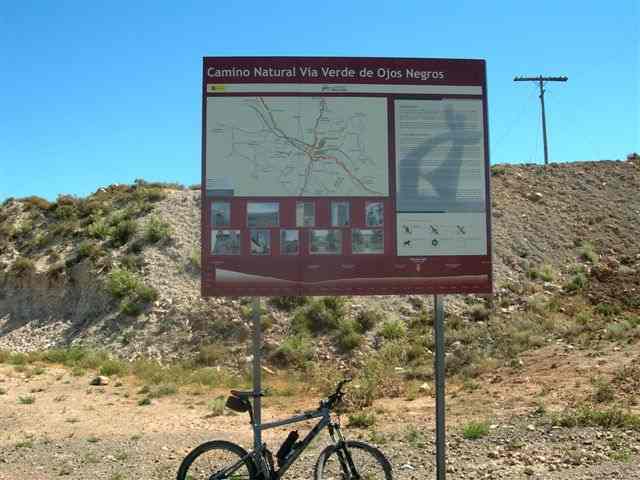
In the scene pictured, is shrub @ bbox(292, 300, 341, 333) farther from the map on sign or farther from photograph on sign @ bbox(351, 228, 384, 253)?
the map on sign

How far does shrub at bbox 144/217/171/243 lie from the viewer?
72.0ft

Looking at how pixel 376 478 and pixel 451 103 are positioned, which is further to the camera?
pixel 451 103

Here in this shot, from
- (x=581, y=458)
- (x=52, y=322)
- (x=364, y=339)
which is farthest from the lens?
(x=52, y=322)

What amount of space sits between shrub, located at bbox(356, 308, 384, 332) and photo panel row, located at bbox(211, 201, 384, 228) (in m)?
12.0

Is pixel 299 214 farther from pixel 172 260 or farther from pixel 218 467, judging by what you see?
pixel 172 260

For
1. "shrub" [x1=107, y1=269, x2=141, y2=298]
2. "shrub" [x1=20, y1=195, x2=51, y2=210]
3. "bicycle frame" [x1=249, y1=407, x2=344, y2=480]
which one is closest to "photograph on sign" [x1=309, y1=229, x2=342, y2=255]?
"bicycle frame" [x1=249, y1=407, x2=344, y2=480]

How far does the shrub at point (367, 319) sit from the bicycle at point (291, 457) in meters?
12.2

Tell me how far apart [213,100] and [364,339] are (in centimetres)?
1208

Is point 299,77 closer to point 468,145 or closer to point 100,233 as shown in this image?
point 468,145

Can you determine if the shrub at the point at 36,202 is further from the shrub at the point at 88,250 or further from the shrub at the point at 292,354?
the shrub at the point at 292,354

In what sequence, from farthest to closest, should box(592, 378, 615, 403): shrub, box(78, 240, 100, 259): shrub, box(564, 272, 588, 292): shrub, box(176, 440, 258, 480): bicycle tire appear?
box(78, 240, 100, 259): shrub, box(564, 272, 588, 292): shrub, box(592, 378, 615, 403): shrub, box(176, 440, 258, 480): bicycle tire

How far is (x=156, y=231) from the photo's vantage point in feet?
72.2

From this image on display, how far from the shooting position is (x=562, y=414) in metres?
8.09

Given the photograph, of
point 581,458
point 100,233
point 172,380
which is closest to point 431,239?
point 581,458
